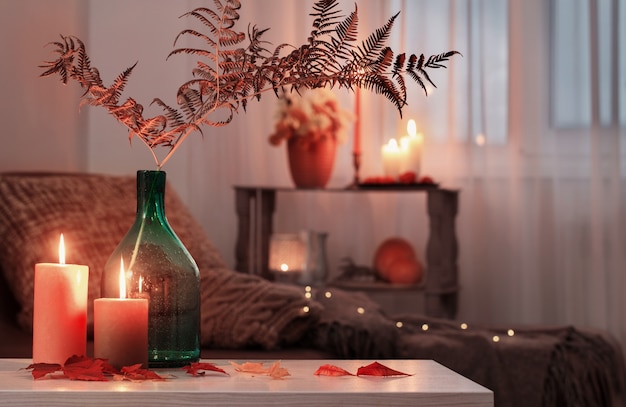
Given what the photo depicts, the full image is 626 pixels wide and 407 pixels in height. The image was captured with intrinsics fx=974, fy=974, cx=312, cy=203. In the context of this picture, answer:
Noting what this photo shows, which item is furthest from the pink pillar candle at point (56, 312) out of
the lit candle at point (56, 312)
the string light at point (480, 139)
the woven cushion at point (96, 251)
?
the string light at point (480, 139)

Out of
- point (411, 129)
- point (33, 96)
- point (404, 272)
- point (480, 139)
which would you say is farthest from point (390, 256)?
point (33, 96)

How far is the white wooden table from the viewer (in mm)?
934

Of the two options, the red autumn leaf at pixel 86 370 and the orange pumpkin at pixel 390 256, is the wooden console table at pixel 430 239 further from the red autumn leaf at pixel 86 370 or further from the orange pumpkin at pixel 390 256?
the red autumn leaf at pixel 86 370

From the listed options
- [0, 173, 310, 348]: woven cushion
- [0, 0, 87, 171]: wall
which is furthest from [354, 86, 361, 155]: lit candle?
[0, 173, 310, 348]: woven cushion

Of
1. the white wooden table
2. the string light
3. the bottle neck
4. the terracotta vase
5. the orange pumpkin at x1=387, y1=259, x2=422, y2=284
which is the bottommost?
the white wooden table

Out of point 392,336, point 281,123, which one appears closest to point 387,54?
point 392,336

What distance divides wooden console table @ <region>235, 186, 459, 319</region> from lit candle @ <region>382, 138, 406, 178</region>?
0.07m

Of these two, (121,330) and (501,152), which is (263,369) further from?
(501,152)

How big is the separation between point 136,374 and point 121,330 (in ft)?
0.20

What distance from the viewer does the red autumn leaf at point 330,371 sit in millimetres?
1098

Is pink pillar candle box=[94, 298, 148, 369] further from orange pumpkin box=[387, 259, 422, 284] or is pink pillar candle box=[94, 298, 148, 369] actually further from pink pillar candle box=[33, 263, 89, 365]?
orange pumpkin box=[387, 259, 422, 284]

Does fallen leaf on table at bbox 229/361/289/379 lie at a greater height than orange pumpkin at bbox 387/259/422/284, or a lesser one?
lesser

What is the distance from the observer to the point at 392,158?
3096 mm

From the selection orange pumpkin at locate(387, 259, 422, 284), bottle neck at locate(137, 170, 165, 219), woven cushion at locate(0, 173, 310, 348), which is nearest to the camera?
bottle neck at locate(137, 170, 165, 219)
